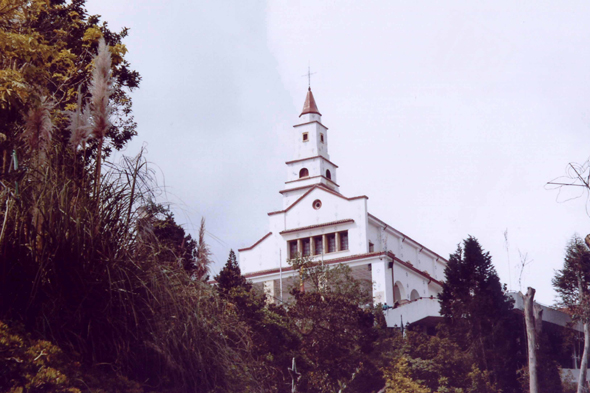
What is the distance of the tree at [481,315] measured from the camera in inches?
1055

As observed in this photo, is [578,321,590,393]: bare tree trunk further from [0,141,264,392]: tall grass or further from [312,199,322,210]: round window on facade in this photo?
[0,141,264,392]: tall grass

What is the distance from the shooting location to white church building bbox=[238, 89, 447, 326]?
38969 millimetres

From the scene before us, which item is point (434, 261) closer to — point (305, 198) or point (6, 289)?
point (305, 198)

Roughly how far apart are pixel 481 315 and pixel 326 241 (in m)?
14.9

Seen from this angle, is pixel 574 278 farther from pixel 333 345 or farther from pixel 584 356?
pixel 333 345

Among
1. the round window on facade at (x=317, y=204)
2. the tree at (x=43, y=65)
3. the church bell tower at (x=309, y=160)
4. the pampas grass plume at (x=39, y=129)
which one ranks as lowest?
the pampas grass plume at (x=39, y=129)

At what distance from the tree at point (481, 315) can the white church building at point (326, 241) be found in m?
7.22

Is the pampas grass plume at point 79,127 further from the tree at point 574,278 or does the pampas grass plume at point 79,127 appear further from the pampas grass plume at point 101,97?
the tree at point 574,278

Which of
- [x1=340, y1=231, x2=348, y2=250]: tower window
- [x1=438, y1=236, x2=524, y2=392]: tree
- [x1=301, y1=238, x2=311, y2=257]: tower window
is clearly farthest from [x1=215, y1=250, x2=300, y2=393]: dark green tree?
[x1=301, y1=238, x2=311, y2=257]: tower window

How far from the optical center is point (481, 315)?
2802 cm

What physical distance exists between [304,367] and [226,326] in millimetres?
12508

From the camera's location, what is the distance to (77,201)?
641 cm

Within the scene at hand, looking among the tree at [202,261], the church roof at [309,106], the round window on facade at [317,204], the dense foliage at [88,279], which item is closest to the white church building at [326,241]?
the round window on facade at [317,204]

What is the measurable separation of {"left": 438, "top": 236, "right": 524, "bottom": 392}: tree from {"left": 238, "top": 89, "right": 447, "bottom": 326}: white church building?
23.7 feet
